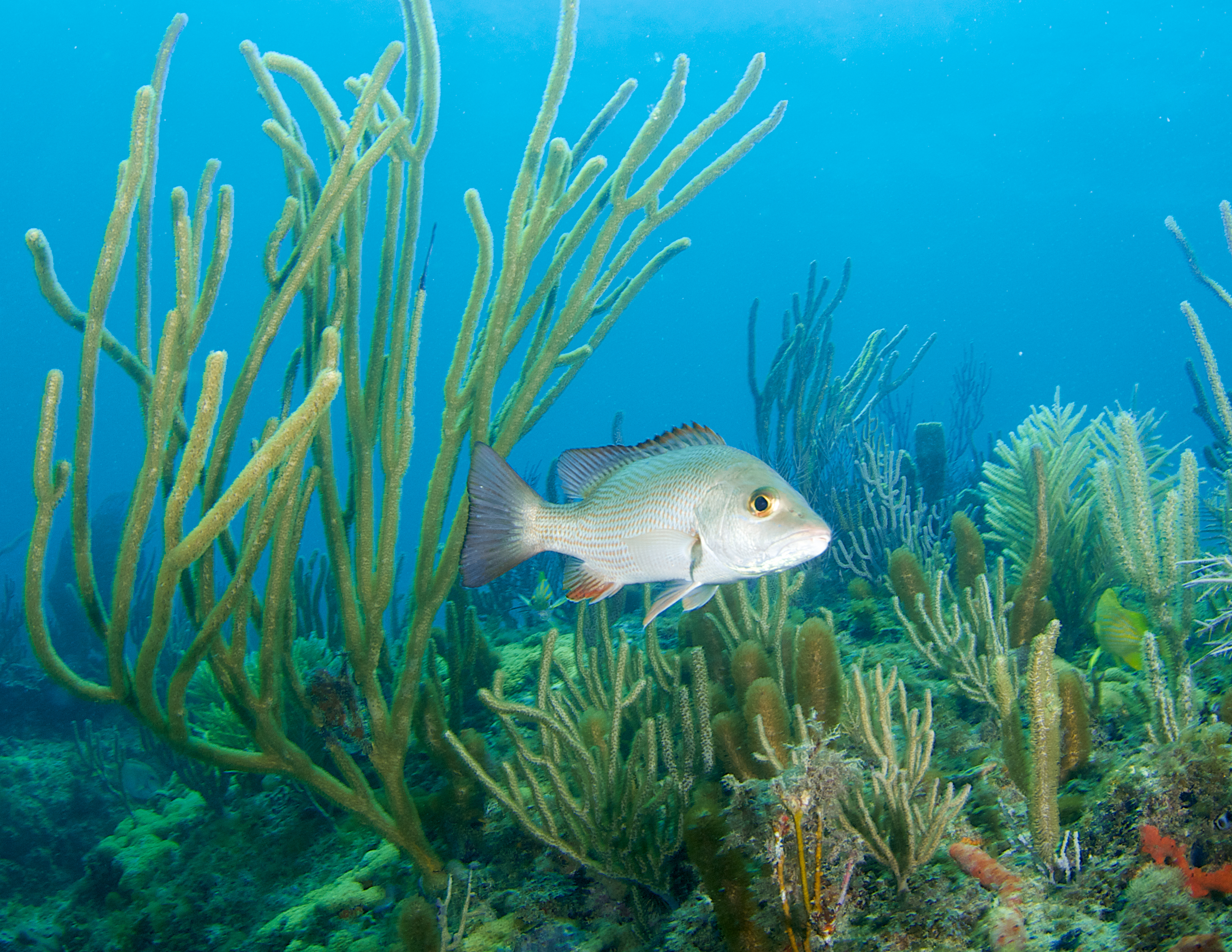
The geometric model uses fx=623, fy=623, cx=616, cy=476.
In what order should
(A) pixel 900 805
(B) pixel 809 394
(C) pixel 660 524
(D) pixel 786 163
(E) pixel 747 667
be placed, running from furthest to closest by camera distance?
(D) pixel 786 163
(B) pixel 809 394
(E) pixel 747 667
(C) pixel 660 524
(A) pixel 900 805

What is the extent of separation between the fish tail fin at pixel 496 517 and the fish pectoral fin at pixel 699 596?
48 centimetres

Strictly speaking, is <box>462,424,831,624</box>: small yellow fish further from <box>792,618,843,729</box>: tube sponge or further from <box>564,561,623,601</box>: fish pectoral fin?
<box>792,618,843,729</box>: tube sponge

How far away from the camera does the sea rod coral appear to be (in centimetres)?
191

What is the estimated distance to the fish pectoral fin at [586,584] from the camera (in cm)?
183

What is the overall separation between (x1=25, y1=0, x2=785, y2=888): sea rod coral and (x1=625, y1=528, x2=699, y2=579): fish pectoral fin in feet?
2.77

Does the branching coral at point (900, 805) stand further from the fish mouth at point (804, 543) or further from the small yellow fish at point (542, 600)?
the small yellow fish at point (542, 600)

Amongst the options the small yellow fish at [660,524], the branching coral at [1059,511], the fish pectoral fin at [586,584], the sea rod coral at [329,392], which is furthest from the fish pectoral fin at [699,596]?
the branching coral at [1059,511]

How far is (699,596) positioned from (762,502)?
0.41 metres

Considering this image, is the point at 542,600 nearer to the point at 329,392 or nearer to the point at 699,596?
the point at 699,596

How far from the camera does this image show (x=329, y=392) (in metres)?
1.65

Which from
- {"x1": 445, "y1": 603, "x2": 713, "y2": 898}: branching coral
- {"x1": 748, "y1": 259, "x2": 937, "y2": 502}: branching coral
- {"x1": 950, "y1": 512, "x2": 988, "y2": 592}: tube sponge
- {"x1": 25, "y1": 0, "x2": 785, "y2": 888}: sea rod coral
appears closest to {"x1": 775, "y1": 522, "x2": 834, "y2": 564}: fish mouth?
{"x1": 445, "y1": 603, "x2": 713, "y2": 898}: branching coral

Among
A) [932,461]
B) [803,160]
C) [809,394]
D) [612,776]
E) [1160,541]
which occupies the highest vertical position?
[803,160]

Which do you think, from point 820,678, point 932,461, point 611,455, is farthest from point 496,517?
point 932,461

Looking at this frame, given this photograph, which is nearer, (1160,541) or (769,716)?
(769,716)
